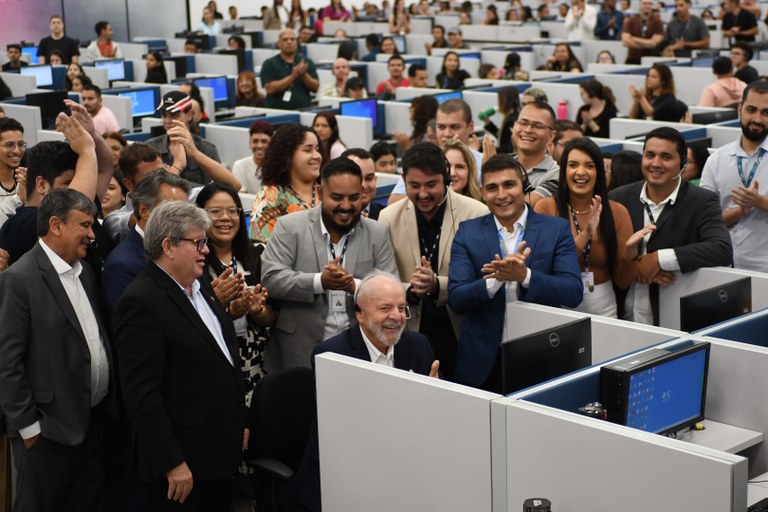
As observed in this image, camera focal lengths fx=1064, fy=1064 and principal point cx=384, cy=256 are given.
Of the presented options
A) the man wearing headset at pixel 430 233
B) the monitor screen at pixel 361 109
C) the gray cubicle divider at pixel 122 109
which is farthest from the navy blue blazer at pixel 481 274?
the gray cubicle divider at pixel 122 109

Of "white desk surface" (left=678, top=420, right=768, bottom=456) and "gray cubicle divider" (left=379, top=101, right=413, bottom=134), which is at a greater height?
"gray cubicle divider" (left=379, top=101, right=413, bottom=134)

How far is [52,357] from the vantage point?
3260 millimetres

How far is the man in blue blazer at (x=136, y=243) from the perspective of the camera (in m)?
3.46

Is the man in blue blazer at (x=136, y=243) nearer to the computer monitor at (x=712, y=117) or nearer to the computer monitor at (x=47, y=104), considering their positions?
the computer monitor at (x=712, y=117)

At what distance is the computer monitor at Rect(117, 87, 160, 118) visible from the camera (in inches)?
425

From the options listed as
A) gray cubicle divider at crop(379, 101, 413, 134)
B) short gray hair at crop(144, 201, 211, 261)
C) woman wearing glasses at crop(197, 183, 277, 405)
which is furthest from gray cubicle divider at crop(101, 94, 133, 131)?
short gray hair at crop(144, 201, 211, 261)

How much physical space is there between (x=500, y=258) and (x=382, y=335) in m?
0.63

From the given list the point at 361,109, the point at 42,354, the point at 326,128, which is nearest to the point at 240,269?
the point at 42,354

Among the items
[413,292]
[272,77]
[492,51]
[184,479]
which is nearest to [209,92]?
[272,77]

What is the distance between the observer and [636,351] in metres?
3.23

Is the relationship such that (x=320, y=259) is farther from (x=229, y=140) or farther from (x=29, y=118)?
(x=29, y=118)

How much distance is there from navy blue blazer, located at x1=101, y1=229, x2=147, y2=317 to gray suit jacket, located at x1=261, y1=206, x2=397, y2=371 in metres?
0.54

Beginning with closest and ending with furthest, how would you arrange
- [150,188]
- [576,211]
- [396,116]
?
[150,188] → [576,211] → [396,116]

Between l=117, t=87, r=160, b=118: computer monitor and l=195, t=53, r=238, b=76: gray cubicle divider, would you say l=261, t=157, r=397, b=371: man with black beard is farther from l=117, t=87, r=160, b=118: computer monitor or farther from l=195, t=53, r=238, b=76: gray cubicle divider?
l=195, t=53, r=238, b=76: gray cubicle divider
